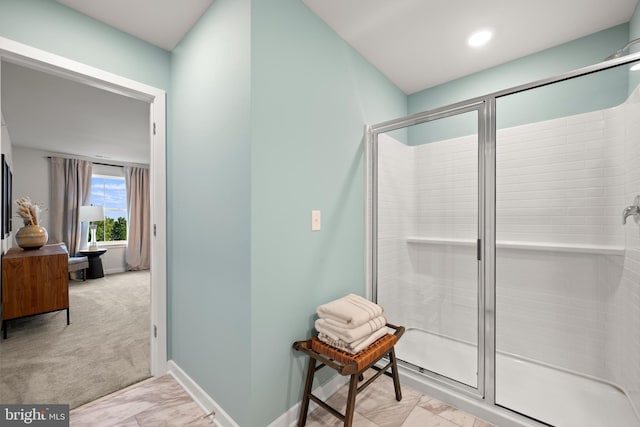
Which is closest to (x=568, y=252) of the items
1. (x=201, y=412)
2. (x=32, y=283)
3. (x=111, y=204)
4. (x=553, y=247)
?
(x=553, y=247)

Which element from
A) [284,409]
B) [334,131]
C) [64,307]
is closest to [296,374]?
[284,409]

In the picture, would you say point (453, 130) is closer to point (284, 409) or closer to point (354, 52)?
point (354, 52)

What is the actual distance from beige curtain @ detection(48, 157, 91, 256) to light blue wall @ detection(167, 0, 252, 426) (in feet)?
15.9

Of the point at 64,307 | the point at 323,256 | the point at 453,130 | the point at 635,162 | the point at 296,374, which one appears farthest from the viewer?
the point at 64,307

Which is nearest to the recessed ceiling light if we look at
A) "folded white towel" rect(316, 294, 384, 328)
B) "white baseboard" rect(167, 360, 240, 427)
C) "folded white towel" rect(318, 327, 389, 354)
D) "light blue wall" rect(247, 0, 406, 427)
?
"light blue wall" rect(247, 0, 406, 427)

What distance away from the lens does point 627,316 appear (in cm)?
157

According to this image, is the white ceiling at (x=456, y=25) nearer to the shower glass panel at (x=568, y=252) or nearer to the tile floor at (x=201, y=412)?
the shower glass panel at (x=568, y=252)

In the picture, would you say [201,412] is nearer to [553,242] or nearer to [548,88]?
[553,242]

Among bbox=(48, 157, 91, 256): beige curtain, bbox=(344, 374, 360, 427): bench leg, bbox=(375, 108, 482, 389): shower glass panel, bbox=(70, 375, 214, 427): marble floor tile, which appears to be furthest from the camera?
bbox=(48, 157, 91, 256): beige curtain

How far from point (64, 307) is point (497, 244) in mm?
4025

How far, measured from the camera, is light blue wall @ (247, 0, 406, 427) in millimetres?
1430

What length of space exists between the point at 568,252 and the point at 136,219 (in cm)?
712

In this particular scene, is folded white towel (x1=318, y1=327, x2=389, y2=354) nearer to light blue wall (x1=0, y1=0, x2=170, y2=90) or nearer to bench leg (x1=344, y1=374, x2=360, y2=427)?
bench leg (x1=344, y1=374, x2=360, y2=427)

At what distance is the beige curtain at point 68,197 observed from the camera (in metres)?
5.13
